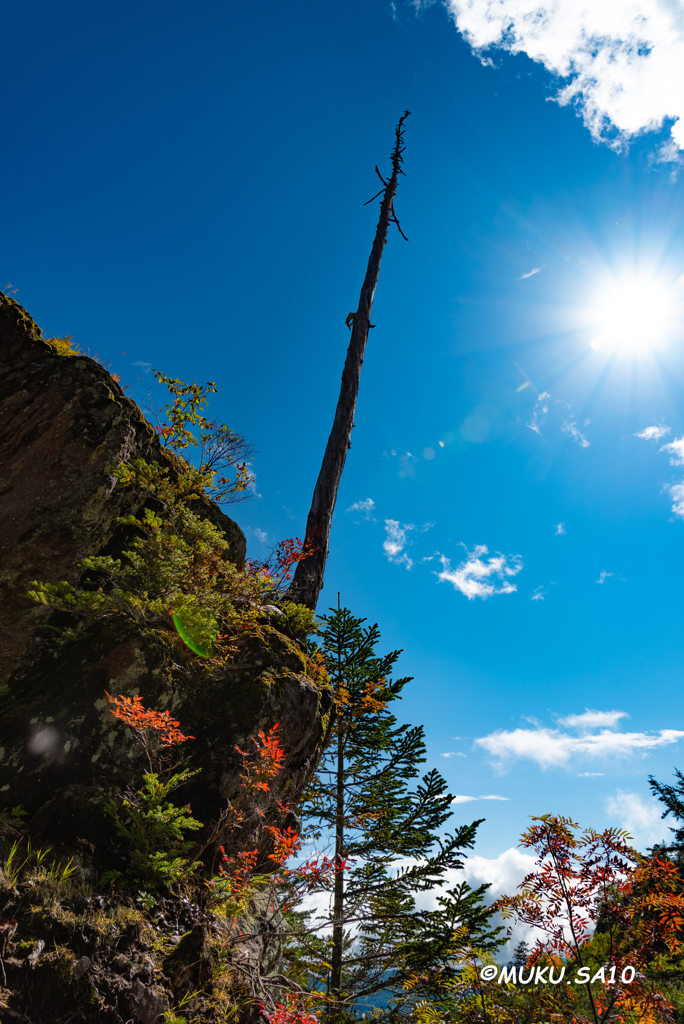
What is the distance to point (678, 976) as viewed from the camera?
1157 cm

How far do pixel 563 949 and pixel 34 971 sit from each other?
15.4 ft

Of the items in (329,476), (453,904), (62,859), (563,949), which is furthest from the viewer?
(329,476)

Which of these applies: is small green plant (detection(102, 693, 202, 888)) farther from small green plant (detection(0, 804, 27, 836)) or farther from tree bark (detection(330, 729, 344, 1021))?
tree bark (detection(330, 729, 344, 1021))

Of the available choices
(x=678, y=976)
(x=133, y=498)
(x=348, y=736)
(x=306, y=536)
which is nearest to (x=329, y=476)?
(x=306, y=536)

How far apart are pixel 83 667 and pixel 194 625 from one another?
1.08 metres

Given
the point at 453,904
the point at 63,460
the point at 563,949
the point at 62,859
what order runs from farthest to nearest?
the point at 453,904, the point at 63,460, the point at 563,949, the point at 62,859

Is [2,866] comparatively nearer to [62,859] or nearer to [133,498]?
[62,859]

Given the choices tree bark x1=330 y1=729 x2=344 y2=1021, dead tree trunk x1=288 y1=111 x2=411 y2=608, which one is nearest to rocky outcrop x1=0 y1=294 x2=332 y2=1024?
dead tree trunk x1=288 y1=111 x2=411 y2=608

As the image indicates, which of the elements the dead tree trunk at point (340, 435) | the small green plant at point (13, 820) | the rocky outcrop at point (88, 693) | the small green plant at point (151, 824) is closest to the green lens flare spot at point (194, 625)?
the rocky outcrop at point (88, 693)

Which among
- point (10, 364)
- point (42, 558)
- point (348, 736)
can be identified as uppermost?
point (10, 364)

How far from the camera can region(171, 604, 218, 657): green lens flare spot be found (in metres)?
4.52

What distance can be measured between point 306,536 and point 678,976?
14958 millimetres

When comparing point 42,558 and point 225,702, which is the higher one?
point 42,558

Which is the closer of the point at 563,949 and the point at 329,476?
the point at 563,949
